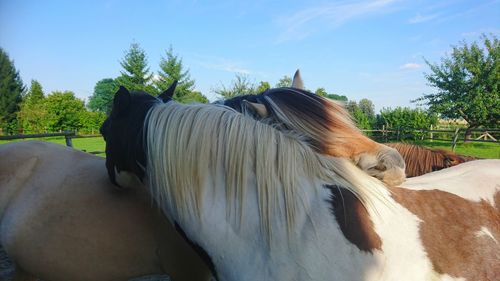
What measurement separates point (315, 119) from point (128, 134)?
82cm

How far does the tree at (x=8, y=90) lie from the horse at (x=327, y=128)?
4679 centimetres

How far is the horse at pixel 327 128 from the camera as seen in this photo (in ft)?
4.52

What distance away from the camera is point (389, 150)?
1.35m

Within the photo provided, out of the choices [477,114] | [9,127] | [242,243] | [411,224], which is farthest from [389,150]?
[9,127]

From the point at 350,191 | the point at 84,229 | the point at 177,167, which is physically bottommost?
the point at 84,229

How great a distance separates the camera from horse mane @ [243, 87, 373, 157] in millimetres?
1396

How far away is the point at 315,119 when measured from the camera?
143 centimetres

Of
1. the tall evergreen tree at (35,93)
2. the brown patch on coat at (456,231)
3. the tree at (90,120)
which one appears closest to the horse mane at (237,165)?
the brown patch on coat at (456,231)

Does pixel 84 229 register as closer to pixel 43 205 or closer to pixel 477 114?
pixel 43 205

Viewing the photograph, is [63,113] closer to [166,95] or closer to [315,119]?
[166,95]

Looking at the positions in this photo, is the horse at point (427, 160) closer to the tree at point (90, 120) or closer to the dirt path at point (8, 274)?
the dirt path at point (8, 274)

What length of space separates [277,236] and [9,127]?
41788mm

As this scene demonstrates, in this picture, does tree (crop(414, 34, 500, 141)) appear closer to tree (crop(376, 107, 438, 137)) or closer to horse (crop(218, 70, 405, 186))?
tree (crop(376, 107, 438, 137))

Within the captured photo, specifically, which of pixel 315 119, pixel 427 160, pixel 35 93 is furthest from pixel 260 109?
pixel 35 93
